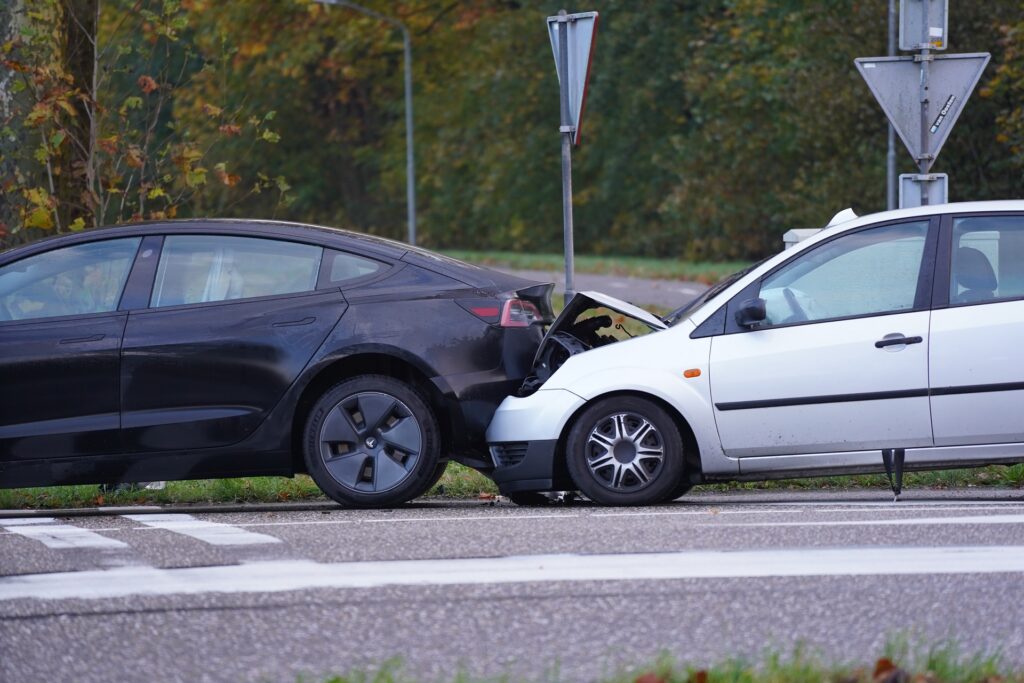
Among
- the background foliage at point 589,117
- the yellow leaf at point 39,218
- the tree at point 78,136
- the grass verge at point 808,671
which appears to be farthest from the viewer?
the background foliage at point 589,117

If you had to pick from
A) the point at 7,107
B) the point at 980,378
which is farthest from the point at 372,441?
the point at 7,107

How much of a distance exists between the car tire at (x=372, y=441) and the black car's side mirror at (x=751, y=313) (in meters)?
1.62

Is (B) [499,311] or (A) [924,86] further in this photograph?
(A) [924,86]

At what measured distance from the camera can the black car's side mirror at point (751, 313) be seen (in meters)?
8.23

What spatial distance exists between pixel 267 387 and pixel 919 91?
178 inches

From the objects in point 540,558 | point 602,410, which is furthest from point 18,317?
point 540,558

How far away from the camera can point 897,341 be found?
8109mm

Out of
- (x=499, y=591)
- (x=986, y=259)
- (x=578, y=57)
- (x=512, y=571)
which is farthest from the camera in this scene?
(x=578, y=57)

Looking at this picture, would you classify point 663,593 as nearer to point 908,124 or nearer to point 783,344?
point 783,344

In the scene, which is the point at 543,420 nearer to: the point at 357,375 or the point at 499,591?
the point at 357,375

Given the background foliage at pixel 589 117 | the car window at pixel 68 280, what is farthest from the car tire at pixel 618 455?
the background foliage at pixel 589 117

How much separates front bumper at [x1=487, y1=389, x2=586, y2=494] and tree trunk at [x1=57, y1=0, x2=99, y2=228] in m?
4.47

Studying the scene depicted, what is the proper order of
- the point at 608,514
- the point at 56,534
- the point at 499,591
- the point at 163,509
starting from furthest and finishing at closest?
the point at 163,509
the point at 608,514
the point at 56,534
the point at 499,591

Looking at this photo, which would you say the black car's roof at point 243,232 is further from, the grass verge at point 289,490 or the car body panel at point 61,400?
the grass verge at point 289,490
